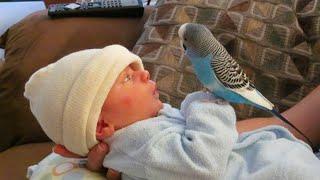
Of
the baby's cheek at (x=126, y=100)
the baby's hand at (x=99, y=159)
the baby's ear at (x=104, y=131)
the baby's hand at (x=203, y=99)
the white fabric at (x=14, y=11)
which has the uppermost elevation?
the baby's cheek at (x=126, y=100)

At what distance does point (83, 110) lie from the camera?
2.64 feet

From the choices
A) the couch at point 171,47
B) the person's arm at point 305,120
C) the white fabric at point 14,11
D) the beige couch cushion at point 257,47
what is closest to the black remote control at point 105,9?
the couch at point 171,47

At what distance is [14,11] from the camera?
190 centimetres

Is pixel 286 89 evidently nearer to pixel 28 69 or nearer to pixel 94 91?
pixel 94 91

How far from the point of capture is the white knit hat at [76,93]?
31.9 inches

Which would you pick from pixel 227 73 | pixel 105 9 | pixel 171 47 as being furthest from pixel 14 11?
pixel 227 73

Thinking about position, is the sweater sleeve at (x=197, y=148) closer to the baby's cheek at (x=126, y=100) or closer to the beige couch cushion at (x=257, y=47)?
the baby's cheek at (x=126, y=100)

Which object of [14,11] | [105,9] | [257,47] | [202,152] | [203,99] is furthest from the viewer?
[14,11]

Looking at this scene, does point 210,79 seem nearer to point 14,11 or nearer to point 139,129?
point 139,129

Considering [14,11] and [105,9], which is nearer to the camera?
[105,9]

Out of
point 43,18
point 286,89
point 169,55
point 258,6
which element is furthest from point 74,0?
point 286,89

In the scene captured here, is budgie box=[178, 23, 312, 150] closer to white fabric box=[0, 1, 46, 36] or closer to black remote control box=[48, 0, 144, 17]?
black remote control box=[48, 0, 144, 17]

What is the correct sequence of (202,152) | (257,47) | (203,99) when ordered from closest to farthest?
(202,152), (203,99), (257,47)

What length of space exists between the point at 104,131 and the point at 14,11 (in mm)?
1223
